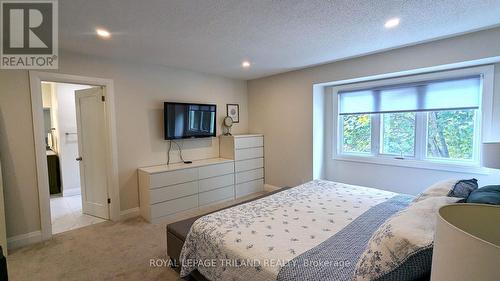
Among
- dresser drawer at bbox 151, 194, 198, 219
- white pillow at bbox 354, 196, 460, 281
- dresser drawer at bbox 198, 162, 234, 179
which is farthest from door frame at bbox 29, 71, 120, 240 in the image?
white pillow at bbox 354, 196, 460, 281

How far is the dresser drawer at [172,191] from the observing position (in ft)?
10.7

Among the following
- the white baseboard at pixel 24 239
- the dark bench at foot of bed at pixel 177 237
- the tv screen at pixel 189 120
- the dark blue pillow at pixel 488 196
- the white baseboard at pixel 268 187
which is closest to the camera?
the dark blue pillow at pixel 488 196

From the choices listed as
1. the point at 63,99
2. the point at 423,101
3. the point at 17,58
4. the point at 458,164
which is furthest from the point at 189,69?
the point at 458,164

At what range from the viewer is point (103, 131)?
3.33m

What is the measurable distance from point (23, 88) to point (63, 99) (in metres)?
2.20

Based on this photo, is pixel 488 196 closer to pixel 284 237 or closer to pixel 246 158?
pixel 284 237

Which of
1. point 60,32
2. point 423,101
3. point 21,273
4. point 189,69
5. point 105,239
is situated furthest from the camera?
point 189,69

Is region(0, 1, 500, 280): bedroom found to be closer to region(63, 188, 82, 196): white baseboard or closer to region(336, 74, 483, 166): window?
region(336, 74, 483, 166): window

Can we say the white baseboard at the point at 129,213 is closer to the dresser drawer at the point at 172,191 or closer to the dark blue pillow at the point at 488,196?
the dresser drawer at the point at 172,191

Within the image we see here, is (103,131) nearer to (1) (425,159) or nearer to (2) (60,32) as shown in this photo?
(2) (60,32)

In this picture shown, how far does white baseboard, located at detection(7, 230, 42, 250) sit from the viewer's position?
2.61m

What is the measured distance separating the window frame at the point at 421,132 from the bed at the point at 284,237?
114cm

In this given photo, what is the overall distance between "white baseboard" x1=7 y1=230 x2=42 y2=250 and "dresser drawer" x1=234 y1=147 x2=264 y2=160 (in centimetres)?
285

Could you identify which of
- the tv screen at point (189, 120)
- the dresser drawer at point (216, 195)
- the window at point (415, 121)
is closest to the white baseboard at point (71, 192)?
the tv screen at point (189, 120)
